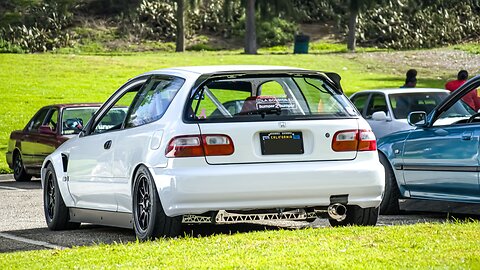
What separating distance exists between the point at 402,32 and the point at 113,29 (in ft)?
47.8

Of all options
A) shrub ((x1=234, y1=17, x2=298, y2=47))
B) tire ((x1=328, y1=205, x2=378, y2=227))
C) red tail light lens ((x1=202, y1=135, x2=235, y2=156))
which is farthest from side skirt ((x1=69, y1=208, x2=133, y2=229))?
shrub ((x1=234, y1=17, x2=298, y2=47))

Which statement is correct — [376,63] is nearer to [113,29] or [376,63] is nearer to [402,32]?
[402,32]

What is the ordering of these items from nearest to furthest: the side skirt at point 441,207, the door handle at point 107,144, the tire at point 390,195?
the door handle at point 107,144 → the tire at point 390,195 → the side skirt at point 441,207

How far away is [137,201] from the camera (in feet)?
34.6

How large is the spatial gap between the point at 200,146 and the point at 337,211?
152 centimetres

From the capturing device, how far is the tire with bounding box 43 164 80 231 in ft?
40.2

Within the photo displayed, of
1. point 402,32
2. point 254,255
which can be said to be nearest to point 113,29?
point 402,32

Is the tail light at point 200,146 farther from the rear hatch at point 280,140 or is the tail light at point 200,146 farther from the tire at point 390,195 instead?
the tire at point 390,195

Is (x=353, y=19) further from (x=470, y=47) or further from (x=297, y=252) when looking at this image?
(x=297, y=252)

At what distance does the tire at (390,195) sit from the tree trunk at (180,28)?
42.7 meters

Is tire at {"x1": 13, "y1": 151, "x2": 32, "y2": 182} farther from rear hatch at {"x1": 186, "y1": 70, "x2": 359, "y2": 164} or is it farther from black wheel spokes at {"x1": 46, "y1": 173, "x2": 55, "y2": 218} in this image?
rear hatch at {"x1": 186, "y1": 70, "x2": 359, "y2": 164}

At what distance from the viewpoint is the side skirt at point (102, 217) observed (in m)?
11.0

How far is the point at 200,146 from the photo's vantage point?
9898 millimetres

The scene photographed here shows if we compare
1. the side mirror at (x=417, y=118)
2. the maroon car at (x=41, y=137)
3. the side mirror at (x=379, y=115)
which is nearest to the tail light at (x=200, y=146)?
the side mirror at (x=417, y=118)
